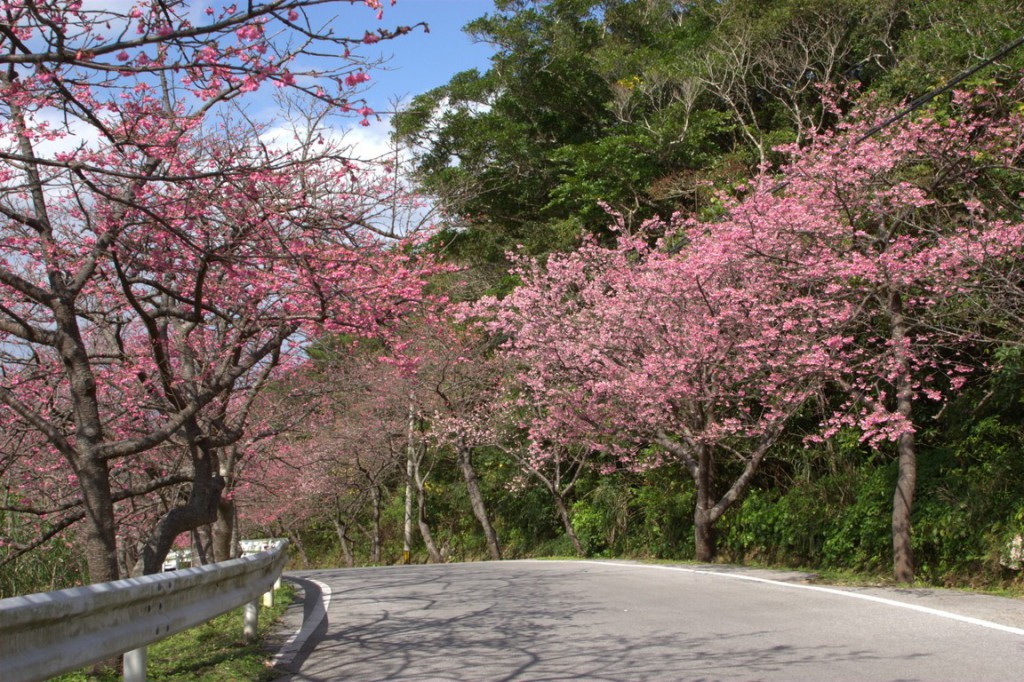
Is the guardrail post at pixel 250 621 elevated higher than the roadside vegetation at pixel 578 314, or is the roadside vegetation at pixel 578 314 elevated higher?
the roadside vegetation at pixel 578 314

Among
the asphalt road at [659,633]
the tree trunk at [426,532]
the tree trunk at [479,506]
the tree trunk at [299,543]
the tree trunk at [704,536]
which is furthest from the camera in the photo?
the tree trunk at [299,543]

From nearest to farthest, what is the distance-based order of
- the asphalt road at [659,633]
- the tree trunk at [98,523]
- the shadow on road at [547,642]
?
the asphalt road at [659,633]
the shadow on road at [547,642]
the tree trunk at [98,523]

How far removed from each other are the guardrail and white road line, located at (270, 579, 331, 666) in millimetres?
802

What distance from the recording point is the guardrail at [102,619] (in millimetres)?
3856

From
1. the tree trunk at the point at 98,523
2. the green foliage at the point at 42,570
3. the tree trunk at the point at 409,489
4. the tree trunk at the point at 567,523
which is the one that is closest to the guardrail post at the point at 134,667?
the tree trunk at the point at 98,523

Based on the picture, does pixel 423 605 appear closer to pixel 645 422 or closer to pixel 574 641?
pixel 574 641

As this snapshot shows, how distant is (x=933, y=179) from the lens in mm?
14727

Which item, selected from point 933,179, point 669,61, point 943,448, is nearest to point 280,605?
point 943,448

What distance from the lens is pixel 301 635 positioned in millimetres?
8945

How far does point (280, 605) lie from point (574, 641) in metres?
5.24

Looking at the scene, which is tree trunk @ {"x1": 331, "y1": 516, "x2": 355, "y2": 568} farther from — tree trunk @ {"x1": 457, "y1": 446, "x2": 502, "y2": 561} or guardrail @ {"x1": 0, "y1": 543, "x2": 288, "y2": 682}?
guardrail @ {"x1": 0, "y1": 543, "x2": 288, "y2": 682}

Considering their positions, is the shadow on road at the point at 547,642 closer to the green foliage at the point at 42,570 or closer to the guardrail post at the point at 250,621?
the guardrail post at the point at 250,621

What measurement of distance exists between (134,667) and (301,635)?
383 cm

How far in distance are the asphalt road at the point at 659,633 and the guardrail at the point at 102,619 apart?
111 centimetres
